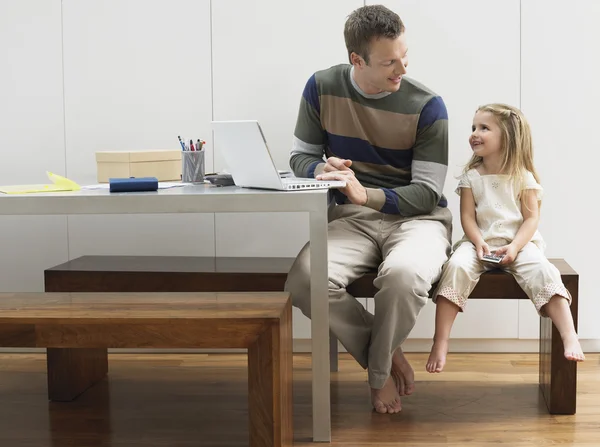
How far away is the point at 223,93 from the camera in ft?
10.8

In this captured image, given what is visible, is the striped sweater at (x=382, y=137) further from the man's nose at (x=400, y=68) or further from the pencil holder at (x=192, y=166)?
the pencil holder at (x=192, y=166)

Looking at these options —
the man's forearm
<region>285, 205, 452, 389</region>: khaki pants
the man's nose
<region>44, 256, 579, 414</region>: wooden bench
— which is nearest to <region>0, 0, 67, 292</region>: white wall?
<region>44, 256, 579, 414</region>: wooden bench

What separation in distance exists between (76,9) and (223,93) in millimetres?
642

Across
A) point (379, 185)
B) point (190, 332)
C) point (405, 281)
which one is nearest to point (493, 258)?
point (405, 281)

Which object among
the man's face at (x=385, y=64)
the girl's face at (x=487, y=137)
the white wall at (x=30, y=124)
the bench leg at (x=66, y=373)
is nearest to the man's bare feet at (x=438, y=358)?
the girl's face at (x=487, y=137)

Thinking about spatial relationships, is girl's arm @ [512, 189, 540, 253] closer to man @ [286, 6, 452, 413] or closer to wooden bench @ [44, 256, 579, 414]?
wooden bench @ [44, 256, 579, 414]

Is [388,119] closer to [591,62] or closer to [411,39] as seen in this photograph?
[411,39]

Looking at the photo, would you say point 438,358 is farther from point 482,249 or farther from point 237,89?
point 237,89

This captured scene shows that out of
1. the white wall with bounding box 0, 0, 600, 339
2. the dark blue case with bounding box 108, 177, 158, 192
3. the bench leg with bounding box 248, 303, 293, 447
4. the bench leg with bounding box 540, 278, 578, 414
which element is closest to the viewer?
the bench leg with bounding box 248, 303, 293, 447

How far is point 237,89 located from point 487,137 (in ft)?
3.34

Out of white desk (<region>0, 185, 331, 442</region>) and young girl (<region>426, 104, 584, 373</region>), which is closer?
white desk (<region>0, 185, 331, 442</region>)

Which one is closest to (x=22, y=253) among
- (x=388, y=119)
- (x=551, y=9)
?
(x=388, y=119)

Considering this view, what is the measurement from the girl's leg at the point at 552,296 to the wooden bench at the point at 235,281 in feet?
0.22

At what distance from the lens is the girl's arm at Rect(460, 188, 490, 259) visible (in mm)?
2688
